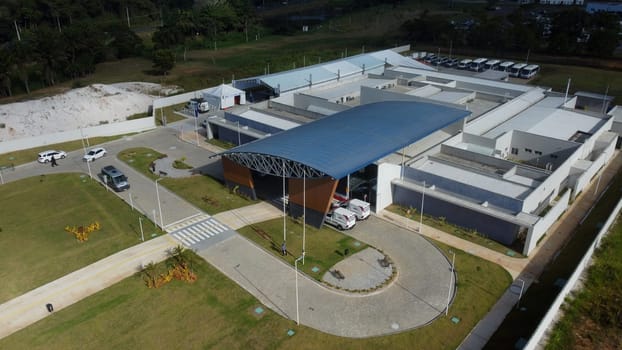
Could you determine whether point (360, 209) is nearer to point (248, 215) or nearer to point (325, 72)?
point (248, 215)

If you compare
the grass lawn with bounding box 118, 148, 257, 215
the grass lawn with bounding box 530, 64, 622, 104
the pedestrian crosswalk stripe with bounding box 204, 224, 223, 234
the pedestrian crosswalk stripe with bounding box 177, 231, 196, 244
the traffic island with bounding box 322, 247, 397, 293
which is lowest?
the traffic island with bounding box 322, 247, 397, 293

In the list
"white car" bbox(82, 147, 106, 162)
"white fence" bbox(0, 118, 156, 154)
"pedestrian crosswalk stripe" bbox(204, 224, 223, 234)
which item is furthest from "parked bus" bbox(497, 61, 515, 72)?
"white car" bbox(82, 147, 106, 162)

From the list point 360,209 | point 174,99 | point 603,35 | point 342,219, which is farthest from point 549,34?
point 342,219

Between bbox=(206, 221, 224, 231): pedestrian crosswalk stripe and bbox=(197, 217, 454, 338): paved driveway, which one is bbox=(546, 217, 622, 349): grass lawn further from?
bbox=(206, 221, 224, 231): pedestrian crosswalk stripe

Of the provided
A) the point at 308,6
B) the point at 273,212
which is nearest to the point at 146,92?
the point at 273,212

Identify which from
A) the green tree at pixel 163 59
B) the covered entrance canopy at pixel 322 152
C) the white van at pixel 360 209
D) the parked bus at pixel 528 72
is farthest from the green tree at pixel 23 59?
the parked bus at pixel 528 72
